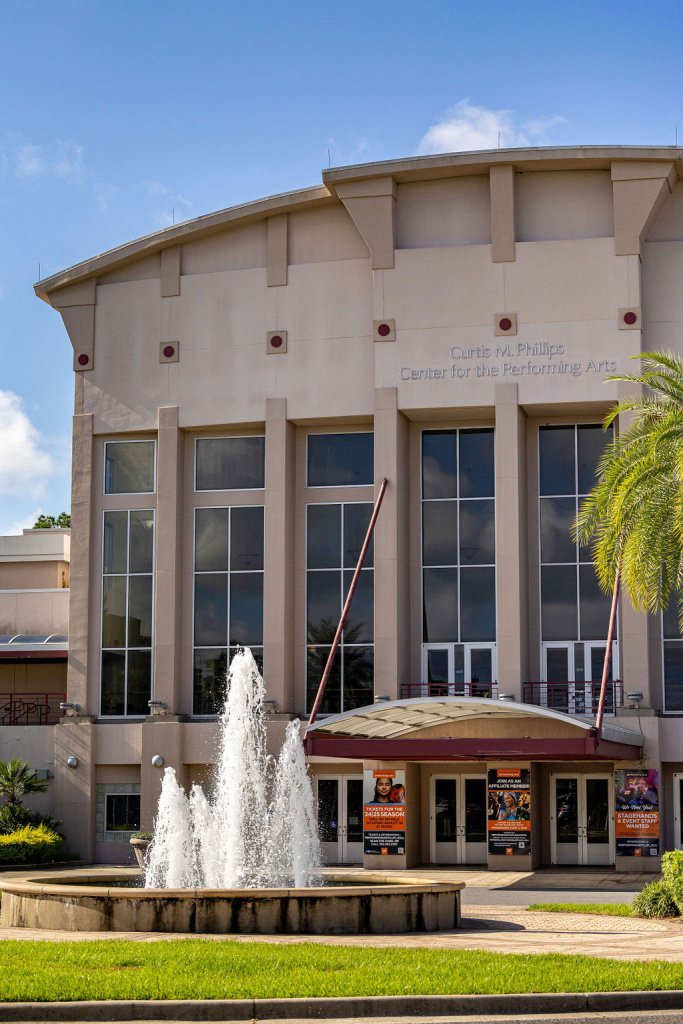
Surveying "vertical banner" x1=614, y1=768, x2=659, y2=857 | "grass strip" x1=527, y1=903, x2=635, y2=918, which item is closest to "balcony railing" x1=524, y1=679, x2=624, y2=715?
"vertical banner" x1=614, y1=768, x2=659, y2=857

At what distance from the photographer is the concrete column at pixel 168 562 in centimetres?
3941

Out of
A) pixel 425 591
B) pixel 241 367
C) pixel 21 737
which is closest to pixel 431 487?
pixel 425 591

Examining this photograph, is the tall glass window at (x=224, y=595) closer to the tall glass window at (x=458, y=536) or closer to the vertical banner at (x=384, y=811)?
the tall glass window at (x=458, y=536)

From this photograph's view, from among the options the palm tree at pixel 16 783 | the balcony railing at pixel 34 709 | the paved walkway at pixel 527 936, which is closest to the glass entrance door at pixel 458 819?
the palm tree at pixel 16 783

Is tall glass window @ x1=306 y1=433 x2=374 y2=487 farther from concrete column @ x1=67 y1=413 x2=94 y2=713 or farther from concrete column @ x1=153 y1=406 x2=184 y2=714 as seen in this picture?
concrete column @ x1=67 y1=413 x2=94 y2=713

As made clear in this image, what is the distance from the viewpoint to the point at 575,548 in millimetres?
38250

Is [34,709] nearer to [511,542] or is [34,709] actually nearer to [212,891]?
[511,542]

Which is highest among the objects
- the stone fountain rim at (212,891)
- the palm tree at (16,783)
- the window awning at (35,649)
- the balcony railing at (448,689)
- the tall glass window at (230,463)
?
the tall glass window at (230,463)

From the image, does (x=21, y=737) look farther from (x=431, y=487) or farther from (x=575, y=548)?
(x=575, y=548)

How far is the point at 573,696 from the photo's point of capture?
3741cm

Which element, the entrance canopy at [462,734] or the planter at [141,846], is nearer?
the entrance canopy at [462,734]

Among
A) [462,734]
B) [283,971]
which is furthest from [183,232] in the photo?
[283,971]

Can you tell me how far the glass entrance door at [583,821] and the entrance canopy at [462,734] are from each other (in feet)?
7.46

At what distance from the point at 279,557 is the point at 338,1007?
87.0ft
